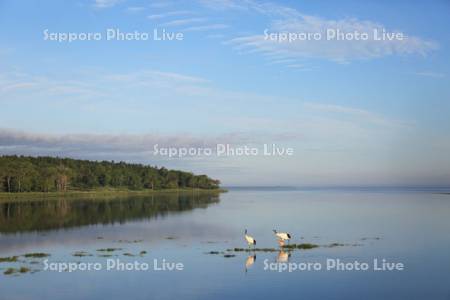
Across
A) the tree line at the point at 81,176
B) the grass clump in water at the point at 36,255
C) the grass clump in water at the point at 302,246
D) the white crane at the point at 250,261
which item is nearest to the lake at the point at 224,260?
the white crane at the point at 250,261

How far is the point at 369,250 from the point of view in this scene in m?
19.2

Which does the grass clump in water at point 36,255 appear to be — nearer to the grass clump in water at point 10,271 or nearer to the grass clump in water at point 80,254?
the grass clump in water at point 80,254

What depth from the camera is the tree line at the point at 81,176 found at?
72.3 m

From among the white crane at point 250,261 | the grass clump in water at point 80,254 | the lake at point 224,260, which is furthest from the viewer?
the grass clump in water at point 80,254

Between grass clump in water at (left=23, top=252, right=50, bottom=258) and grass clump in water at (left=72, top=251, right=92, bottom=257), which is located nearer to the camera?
grass clump in water at (left=23, top=252, right=50, bottom=258)

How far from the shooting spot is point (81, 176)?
90.9m

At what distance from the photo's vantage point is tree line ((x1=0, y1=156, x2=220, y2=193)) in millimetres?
72312

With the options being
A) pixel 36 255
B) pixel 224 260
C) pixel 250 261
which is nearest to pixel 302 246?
pixel 250 261

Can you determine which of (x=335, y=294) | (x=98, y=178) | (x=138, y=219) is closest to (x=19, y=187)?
(x=98, y=178)

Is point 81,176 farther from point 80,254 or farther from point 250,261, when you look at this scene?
point 250,261

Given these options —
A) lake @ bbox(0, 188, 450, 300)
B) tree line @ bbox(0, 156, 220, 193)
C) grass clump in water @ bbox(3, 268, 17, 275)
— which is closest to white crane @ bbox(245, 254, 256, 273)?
lake @ bbox(0, 188, 450, 300)

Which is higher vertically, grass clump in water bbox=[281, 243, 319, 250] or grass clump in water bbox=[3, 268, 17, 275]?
grass clump in water bbox=[3, 268, 17, 275]

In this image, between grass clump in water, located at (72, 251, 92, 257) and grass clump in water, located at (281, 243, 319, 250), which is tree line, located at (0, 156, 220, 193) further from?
grass clump in water, located at (281, 243, 319, 250)

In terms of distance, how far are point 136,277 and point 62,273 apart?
225 cm
